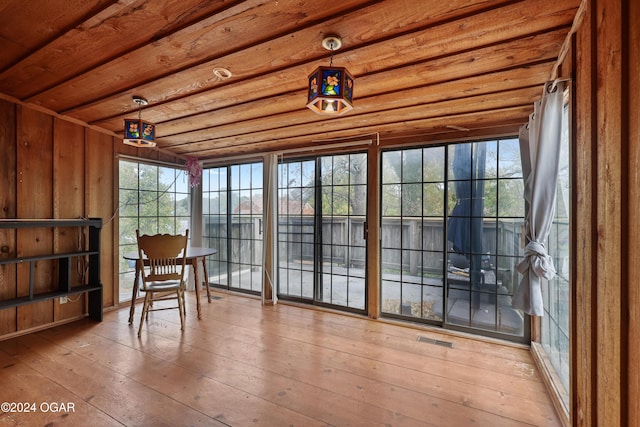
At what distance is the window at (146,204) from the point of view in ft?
12.5

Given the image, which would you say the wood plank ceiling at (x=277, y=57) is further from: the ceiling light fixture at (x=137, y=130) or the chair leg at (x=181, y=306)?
the chair leg at (x=181, y=306)

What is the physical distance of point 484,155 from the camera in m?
2.81

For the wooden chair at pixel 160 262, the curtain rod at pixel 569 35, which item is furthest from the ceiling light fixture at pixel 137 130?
the curtain rod at pixel 569 35

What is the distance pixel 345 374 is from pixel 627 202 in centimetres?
197

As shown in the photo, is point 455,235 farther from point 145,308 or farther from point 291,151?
point 145,308

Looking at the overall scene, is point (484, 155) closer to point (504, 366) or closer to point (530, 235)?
point (530, 235)

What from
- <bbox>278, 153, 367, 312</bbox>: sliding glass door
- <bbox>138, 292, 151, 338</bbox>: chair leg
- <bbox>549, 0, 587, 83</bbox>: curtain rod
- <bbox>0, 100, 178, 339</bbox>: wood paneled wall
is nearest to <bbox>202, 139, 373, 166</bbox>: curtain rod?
<bbox>278, 153, 367, 312</bbox>: sliding glass door

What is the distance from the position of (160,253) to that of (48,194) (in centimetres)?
139

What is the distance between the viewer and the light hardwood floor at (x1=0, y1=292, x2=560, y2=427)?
173 cm

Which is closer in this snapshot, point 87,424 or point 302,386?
point 87,424

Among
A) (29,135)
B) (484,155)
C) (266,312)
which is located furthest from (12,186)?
(484,155)

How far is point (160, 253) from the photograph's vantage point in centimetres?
298

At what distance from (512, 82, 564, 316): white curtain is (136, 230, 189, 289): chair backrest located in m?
3.25

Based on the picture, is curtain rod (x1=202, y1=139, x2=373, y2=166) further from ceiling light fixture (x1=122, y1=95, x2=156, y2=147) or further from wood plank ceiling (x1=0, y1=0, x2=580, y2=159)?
ceiling light fixture (x1=122, y1=95, x2=156, y2=147)
